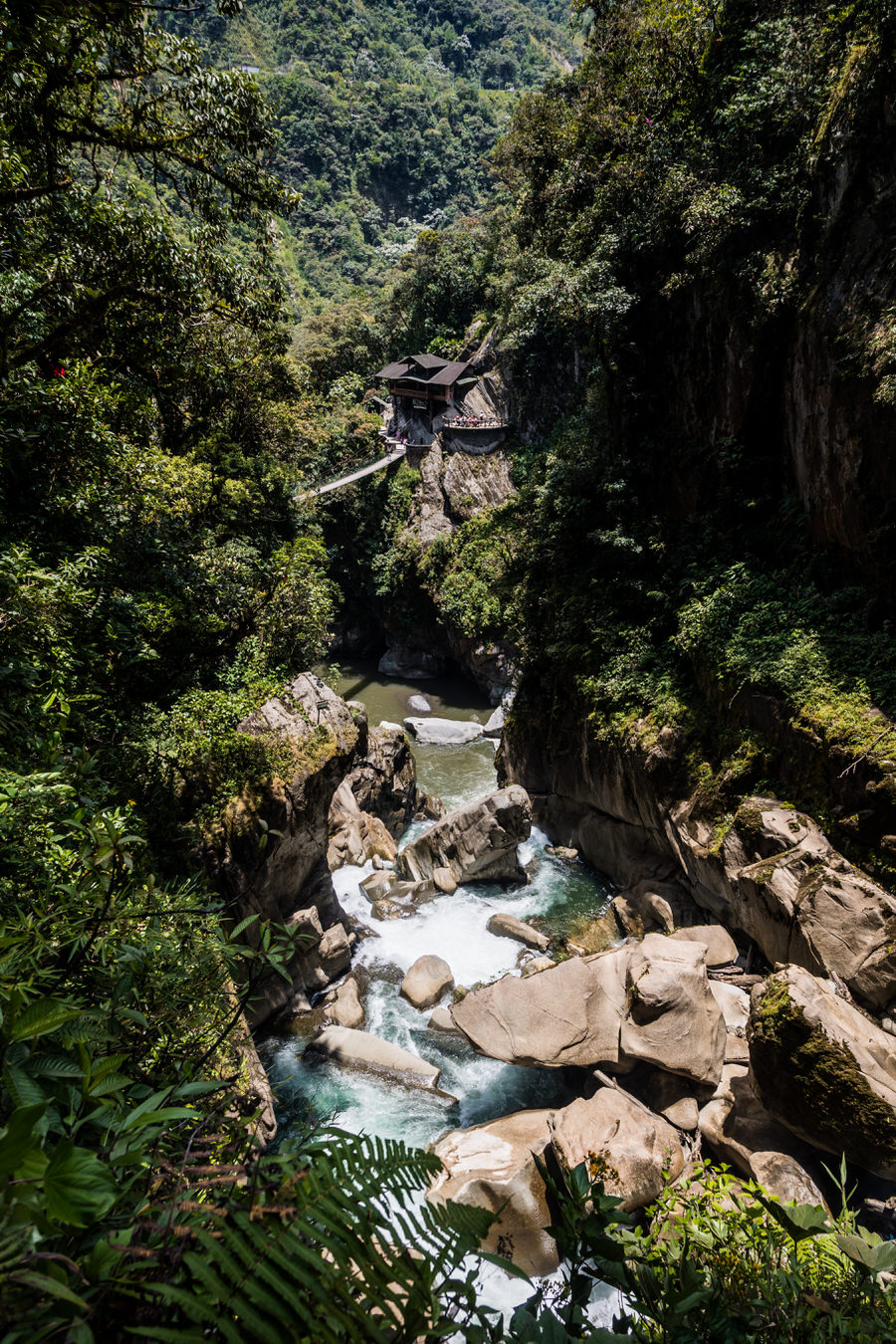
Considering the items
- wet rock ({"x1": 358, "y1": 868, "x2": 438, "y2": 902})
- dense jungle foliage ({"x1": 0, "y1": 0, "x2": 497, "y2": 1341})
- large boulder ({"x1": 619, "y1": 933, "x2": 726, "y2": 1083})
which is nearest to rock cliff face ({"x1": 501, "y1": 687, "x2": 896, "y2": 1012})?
large boulder ({"x1": 619, "y1": 933, "x2": 726, "y2": 1083})

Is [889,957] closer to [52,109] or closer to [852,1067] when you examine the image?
[852,1067]

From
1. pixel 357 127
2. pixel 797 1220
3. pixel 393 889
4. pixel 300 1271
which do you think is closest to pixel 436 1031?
pixel 393 889

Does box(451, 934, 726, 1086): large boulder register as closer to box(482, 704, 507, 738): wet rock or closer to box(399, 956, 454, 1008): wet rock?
box(399, 956, 454, 1008): wet rock

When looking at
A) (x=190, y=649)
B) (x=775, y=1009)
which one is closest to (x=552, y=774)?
(x=775, y=1009)

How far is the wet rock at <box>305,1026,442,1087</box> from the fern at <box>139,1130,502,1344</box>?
29.3 feet

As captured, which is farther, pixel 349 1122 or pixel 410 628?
pixel 410 628

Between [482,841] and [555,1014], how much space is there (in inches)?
199

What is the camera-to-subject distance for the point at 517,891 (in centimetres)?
1366

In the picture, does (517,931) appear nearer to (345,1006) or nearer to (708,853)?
(345,1006)

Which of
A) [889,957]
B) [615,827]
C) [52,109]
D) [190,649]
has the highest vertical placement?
[52,109]

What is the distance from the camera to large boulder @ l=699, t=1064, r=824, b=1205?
20.7 feet

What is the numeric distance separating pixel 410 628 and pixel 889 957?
2331 cm

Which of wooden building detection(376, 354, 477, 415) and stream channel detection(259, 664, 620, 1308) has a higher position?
wooden building detection(376, 354, 477, 415)

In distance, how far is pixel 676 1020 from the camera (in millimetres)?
7816
